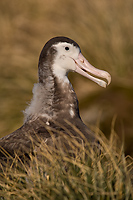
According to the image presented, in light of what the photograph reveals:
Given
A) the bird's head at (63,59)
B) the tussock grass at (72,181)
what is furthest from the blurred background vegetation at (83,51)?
the tussock grass at (72,181)

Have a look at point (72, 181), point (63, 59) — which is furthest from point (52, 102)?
point (72, 181)

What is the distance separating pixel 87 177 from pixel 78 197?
0.14 m

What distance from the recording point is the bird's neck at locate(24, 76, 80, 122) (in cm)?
298

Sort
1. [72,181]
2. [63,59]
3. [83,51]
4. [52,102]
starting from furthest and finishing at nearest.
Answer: [83,51] < [63,59] < [52,102] < [72,181]

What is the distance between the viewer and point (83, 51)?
19.5 feet

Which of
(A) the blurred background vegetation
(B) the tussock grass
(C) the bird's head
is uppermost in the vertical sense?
(A) the blurred background vegetation

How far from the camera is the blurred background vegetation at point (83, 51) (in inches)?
204

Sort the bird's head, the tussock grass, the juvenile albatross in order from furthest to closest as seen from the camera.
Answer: the bird's head
the juvenile albatross
the tussock grass

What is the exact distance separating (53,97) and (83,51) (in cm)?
301

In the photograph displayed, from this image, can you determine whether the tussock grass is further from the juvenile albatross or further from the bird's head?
the bird's head

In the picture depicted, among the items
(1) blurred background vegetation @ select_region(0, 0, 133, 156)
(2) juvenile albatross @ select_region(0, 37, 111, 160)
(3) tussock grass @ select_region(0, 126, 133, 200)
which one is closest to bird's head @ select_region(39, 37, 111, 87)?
(2) juvenile albatross @ select_region(0, 37, 111, 160)

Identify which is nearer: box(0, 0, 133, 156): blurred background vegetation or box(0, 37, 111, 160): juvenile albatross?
box(0, 37, 111, 160): juvenile albatross

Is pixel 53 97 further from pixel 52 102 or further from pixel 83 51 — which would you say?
pixel 83 51

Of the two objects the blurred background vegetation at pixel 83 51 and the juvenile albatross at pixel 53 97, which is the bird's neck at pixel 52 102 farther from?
the blurred background vegetation at pixel 83 51
